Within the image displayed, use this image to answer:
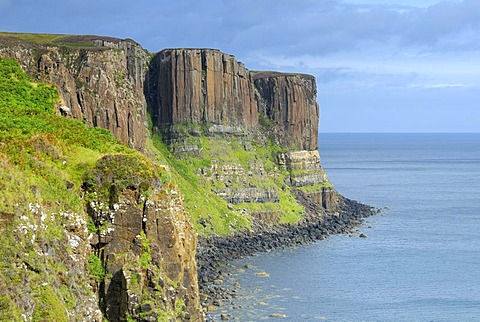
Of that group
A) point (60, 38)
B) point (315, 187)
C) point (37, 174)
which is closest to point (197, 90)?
point (60, 38)

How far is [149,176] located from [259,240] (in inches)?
2863

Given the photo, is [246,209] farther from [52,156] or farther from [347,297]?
[52,156]

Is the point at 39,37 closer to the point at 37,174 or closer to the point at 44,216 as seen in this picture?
the point at 37,174

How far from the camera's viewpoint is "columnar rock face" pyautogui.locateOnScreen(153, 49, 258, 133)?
127 m

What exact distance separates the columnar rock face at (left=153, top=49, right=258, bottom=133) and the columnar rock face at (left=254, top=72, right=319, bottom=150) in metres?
15.7

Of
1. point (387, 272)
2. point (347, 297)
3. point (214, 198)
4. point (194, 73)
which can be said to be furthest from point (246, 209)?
point (347, 297)

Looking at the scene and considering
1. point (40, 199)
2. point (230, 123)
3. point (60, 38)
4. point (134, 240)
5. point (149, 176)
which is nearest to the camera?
point (40, 199)

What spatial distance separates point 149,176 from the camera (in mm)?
37031

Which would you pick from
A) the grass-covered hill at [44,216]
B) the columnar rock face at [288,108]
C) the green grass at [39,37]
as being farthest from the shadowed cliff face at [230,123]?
the grass-covered hill at [44,216]

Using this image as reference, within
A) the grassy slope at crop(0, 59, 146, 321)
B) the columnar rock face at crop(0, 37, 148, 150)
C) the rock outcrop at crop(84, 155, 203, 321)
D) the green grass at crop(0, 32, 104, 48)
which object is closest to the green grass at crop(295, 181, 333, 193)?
the columnar rock face at crop(0, 37, 148, 150)

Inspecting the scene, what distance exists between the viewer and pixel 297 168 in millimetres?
143875

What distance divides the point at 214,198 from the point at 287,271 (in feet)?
88.6

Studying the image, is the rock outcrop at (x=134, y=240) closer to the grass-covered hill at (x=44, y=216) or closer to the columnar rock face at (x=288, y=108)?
the grass-covered hill at (x=44, y=216)

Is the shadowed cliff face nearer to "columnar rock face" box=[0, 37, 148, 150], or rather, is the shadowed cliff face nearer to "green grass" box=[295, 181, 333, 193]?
"green grass" box=[295, 181, 333, 193]
